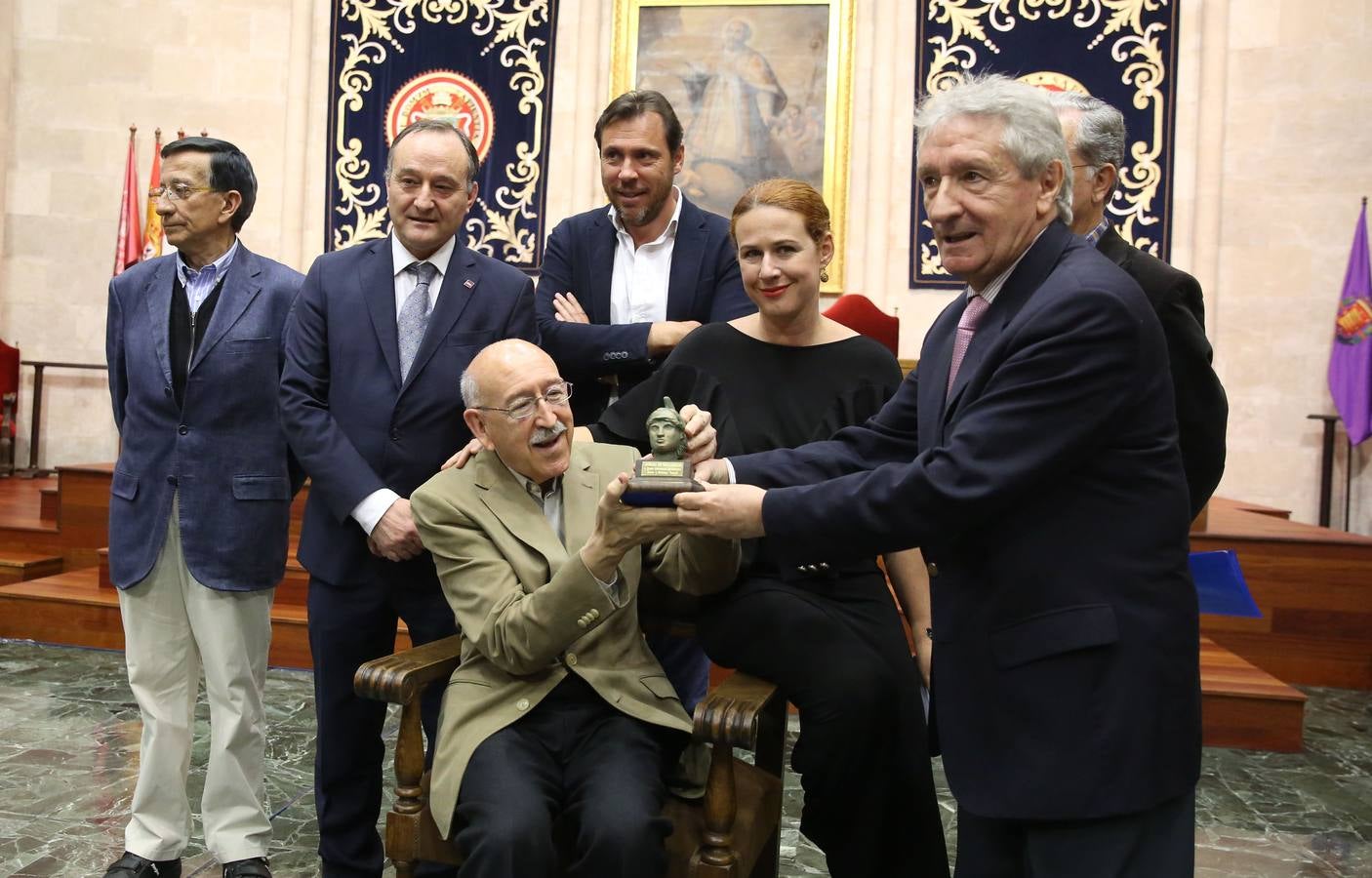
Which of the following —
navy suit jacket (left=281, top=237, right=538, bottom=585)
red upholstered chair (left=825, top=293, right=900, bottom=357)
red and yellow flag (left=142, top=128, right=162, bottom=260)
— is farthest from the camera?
Result: red and yellow flag (left=142, top=128, right=162, bottom=260)

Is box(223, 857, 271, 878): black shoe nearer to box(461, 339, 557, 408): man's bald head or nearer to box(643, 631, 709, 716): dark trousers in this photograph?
box(643, 631, 709, 716): dark trousers

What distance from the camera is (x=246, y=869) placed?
279 cm

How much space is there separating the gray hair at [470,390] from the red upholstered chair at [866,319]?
4563 millimetres

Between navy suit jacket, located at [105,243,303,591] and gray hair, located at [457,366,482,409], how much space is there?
0.73 metres

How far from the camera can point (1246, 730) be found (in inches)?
173

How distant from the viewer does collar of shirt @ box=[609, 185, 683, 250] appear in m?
3.13

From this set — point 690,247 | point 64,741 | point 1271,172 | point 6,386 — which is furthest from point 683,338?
point 6,386

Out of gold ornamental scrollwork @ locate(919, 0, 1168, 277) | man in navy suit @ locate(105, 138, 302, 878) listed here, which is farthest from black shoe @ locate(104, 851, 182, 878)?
Result: gold ornamental scrollwork @ locate(919, 0, 1168, 277)

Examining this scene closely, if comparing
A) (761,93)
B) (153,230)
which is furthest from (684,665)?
(153,230)

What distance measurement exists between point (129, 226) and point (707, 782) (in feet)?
26.5

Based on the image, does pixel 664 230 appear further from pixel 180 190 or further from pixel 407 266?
pixel 180 190

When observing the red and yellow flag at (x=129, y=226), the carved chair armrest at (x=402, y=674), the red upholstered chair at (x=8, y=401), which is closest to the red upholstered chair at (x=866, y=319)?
the carved chair armrest at (x=402, y=674)

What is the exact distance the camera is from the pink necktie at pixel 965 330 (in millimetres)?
1871

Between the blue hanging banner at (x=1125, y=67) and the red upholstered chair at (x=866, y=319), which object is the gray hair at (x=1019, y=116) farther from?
the blue hanging banner at (x=1125, y=67)
